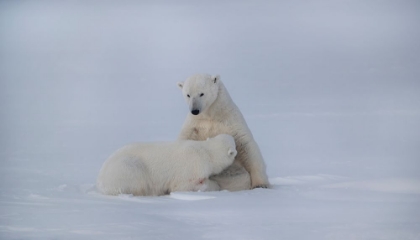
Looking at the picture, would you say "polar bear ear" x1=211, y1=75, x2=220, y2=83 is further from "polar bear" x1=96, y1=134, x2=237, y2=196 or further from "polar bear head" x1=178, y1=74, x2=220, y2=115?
"polar bear" x1=96, y1=134, x2=237, y2=196

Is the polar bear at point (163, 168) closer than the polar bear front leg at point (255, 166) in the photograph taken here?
Yes

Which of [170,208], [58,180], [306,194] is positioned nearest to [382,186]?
[306,194]

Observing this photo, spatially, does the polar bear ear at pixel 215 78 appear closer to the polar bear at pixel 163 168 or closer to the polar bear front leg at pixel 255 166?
the polar bear front leg at pixel 255 166

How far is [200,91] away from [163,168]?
3.39 feet

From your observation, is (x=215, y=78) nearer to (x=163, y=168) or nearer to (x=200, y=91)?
(x=200, y=91)

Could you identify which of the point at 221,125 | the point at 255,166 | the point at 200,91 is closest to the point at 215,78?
the point at 200,91

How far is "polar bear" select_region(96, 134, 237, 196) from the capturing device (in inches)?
237

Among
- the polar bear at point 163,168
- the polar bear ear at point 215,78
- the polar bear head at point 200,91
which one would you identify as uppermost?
the polar bear ear at point 215,78

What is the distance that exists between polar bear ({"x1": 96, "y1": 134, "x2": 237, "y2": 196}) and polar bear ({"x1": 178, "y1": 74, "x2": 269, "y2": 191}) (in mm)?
480

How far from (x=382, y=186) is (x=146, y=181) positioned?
2.22m

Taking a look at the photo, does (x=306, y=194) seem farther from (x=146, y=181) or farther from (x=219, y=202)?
(x=146, y=181)

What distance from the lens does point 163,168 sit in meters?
6.13

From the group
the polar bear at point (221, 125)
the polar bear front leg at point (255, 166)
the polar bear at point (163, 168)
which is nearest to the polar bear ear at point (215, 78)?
the polar bear at point (221, 125)

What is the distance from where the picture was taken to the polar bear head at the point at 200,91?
22.1 ft
